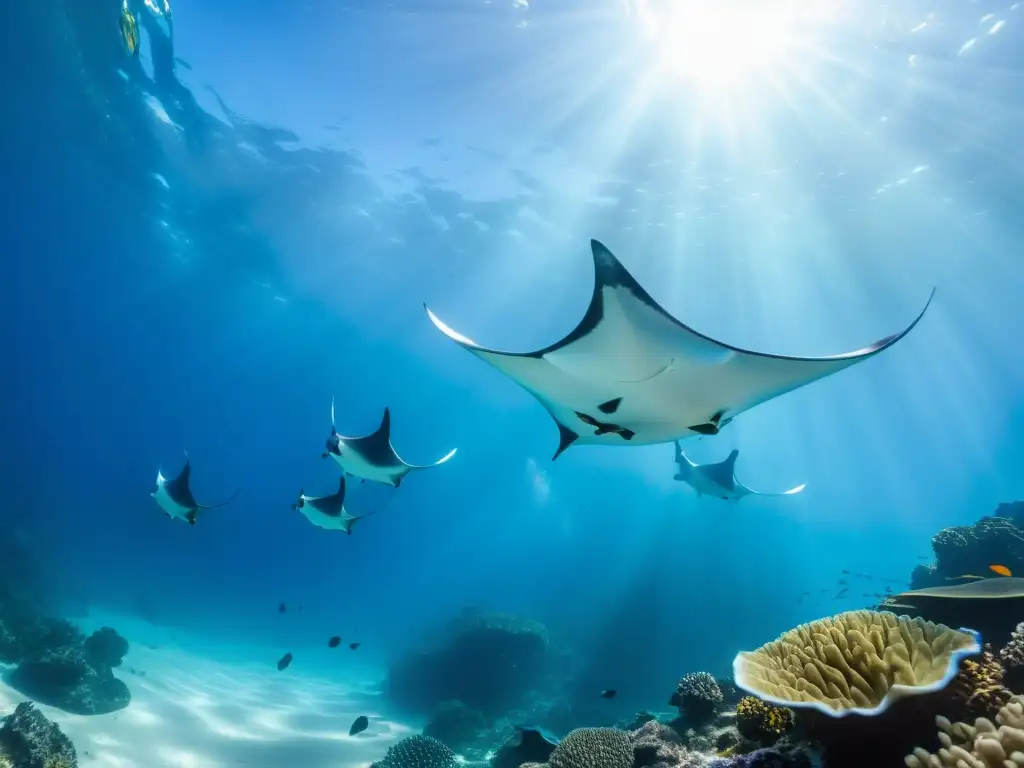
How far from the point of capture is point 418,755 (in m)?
8.45

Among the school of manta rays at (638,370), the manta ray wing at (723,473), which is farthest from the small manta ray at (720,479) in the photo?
the school of manta rays at (638,370)

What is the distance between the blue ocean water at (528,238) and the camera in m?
15.1

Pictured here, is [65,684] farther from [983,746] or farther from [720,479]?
[983,746]

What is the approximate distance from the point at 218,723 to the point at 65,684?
3.14 m

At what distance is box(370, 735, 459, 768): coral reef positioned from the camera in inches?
328

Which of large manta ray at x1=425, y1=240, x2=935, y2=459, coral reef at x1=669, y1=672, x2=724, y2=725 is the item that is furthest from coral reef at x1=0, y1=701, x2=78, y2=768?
A: large manta ray at x1=425, y1=240, x2=935, y2=459

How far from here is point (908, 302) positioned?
2278 cm

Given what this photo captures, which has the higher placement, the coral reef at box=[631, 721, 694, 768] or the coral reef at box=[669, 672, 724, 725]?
the coral reef at box=[669, 672, 724, 725]

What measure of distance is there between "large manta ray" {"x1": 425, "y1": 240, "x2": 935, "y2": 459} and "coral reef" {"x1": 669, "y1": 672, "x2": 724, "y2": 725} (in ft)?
11.0

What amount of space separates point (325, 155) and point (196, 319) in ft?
84.1

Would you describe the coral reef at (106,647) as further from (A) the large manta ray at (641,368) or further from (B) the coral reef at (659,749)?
(A) the large manta ray at (641,368)

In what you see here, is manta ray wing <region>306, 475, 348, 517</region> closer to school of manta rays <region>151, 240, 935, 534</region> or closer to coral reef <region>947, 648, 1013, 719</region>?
school of manta rays <region>151, 240, 935, 534</region>

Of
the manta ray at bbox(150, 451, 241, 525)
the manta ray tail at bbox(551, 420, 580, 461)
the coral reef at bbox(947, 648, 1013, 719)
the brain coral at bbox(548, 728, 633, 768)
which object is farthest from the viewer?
the manta ray at bbox(150, 451, 241, 525)

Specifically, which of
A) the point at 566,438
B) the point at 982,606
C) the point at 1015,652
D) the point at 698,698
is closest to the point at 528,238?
the point at 566,438
